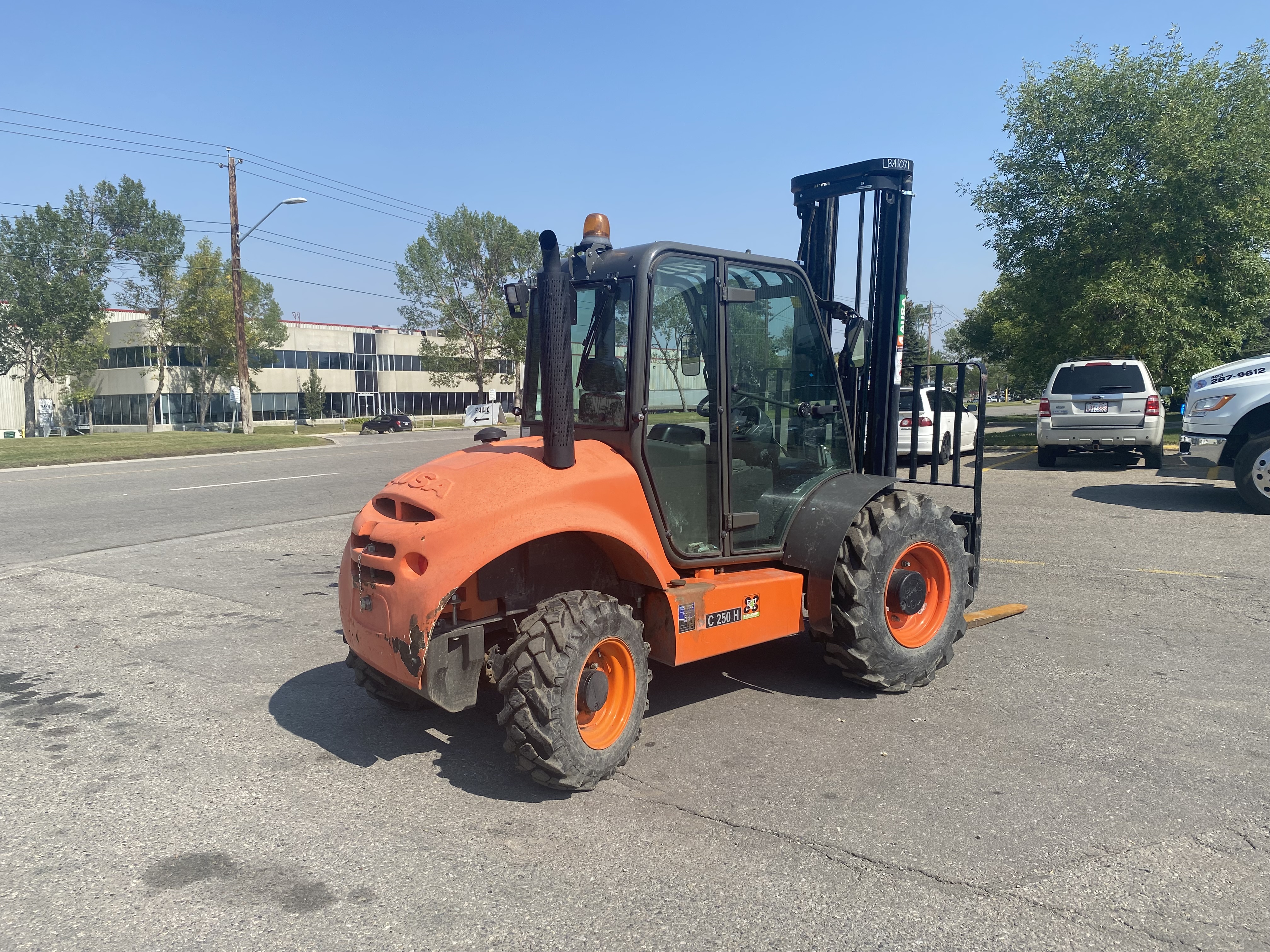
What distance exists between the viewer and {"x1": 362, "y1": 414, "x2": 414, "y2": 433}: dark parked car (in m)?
58.1

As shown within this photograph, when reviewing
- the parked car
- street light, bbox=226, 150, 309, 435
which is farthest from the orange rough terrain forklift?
street light, bbox=226, 150, 309, 435

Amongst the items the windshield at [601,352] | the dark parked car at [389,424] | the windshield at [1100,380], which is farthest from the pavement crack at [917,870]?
the dark parked car at [389,424]

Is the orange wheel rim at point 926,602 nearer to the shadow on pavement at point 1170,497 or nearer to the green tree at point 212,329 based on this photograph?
the shadow on pavement at point 1170,497

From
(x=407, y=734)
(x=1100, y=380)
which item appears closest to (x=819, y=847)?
(x=407, y=734)

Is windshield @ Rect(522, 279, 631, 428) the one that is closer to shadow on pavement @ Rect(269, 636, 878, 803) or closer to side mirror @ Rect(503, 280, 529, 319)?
side mirror @ Rect(503, 280, 529, 319)

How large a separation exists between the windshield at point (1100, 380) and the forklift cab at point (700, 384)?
1276 centimetres

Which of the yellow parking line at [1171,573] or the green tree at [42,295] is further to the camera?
the green tree at [42,295]

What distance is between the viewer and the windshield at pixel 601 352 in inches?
166

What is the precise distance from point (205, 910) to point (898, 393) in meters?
4.50

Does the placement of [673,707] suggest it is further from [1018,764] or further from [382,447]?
[382,447]

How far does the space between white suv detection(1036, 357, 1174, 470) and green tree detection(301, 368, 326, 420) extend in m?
61.4

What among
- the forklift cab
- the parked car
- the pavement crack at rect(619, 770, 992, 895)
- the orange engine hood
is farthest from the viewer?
the parked car

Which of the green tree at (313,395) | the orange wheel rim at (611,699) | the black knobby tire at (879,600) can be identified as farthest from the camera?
the green tree at (313,395)

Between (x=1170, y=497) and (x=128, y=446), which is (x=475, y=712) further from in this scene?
(x=128, y=446)
